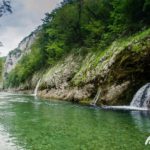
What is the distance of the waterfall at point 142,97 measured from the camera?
3160 cm

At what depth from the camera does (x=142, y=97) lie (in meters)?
31.9

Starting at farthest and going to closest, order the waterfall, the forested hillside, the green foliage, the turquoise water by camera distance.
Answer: the green foliage < the forested hillside < the waterfall < the turquoise water

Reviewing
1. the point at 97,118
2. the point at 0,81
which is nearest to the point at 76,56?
the point at 97,118

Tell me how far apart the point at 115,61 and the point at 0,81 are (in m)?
151

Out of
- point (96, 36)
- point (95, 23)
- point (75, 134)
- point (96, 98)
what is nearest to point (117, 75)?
point (96, 98)

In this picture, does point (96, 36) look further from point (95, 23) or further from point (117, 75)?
point (117, 75)

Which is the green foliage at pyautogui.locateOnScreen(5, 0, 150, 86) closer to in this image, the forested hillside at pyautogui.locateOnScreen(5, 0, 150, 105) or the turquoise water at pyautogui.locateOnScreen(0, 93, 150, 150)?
the forested hillside at pyautogui.locateOnScreen(5, 0, 150, 105)

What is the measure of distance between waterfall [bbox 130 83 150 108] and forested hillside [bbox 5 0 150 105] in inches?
55.8

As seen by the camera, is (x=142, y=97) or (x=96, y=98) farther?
(x=96, y=98)

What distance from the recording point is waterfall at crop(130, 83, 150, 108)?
31.6 meters

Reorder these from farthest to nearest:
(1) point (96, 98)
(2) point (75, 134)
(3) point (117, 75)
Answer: (1) point (96, 98), (3) point (117, 75), (2) point (75, 134)

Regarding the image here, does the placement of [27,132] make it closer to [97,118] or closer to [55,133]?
[55,133]

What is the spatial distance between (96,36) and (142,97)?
26.0 metres

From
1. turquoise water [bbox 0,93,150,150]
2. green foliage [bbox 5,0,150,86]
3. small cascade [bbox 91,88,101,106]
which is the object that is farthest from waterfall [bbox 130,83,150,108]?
green foliage [bbox 5,0,150,86]
